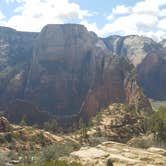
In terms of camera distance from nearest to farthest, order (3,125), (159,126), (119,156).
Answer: (119,156)
(159,126)
(3,125)

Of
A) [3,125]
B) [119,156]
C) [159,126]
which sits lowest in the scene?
[3,125]

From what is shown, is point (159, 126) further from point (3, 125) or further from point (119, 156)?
point (119, 156)

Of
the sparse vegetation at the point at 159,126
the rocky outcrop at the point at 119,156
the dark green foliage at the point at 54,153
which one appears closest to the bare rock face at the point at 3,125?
the sparse vegetation at the point at 159,126

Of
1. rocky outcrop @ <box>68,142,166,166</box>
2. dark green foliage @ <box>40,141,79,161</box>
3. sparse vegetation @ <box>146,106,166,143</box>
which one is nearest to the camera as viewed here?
rocky outcrop @ <box>68,142,166,166</box>

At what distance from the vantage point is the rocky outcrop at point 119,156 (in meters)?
35.9

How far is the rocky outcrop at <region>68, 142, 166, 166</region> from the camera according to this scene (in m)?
35.9

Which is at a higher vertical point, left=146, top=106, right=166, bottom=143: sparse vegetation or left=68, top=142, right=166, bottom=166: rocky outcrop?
left=68, top=142, right=166, bottom=166: rocky outcrop

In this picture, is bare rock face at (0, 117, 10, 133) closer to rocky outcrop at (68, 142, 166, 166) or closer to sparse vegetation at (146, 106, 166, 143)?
sparse vegetation at (146, 106, 166, 143)

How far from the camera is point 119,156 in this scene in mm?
36969

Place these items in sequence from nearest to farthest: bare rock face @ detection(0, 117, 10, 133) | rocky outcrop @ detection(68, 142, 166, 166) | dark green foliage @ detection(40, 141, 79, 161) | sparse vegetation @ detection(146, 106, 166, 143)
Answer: rocky outcrop @ detection(68, 142, 166, 166), dark green foliage @ detection(40, 141, 79, 161), sparse vegetation @ detection(146, 106, 166, 143), bare rock face @ detection(0, 117, 10, 133)

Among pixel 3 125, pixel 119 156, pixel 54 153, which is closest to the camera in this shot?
pixel 119 156

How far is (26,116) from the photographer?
156 meters

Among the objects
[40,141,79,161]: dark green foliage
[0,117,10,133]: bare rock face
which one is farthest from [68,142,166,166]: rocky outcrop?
[0,117,10,133]: bare rock face

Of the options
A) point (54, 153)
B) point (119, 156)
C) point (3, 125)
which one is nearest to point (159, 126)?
point (54, 153)
